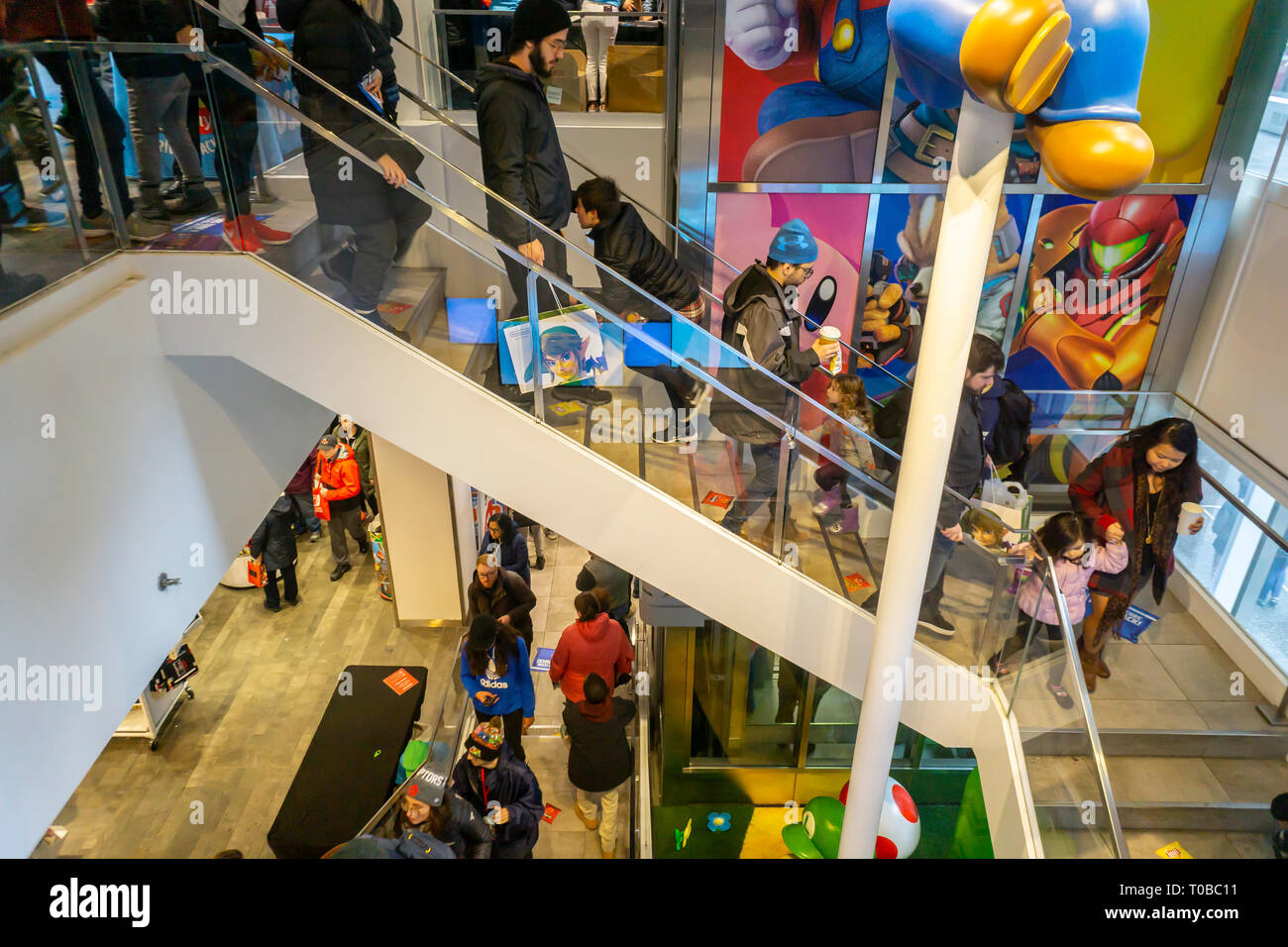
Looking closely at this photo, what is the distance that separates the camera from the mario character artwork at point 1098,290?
6155 mm

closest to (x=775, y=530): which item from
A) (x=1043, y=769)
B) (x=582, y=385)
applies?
(x=582, y=385)

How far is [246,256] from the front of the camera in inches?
140

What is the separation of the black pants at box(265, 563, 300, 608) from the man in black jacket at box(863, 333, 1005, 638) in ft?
20.7

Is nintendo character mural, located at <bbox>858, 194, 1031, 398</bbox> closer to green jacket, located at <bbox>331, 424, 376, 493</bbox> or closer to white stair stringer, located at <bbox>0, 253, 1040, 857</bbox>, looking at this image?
white stair stringer, located at <bbox>0, 253, 1040, 857</bbox>

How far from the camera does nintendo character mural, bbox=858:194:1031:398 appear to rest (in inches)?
239

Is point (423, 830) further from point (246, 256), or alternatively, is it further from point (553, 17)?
point (553, 17)

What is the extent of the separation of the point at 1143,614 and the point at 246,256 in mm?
4721

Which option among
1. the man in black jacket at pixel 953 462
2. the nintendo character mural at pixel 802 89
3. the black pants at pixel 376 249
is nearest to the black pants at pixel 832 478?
the man in black jacket at pixel 953 462

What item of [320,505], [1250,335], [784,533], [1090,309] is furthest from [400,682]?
[1250,335]

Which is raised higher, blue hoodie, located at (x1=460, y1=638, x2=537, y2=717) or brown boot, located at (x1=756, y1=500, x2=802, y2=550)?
brown boot, located at (x1=756, y1=500, x2=802, y2=550)

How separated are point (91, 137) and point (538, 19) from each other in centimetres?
183

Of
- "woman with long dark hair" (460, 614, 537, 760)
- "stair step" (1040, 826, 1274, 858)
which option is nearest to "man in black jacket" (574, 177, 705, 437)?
"woman with long dark hair" (460, 614, 537, 760)

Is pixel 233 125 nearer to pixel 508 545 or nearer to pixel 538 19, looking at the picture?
pixel 538 19

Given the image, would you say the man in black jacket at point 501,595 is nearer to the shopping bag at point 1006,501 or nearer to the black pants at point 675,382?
the black pants at point 675,382
